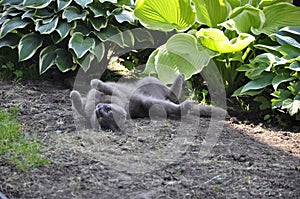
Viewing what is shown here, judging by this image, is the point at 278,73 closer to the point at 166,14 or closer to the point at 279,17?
the point at 279,17

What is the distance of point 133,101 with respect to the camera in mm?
3818

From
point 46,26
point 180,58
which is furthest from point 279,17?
point 46,26

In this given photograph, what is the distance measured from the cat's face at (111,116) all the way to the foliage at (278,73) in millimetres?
1074

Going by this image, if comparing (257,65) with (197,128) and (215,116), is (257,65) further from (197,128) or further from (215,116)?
(197,128)

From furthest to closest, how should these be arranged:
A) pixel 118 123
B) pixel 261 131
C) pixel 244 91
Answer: pixel 244 91
pixel 261 131
pixel 118 123

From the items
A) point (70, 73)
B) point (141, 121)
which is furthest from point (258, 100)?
point (70, 73)

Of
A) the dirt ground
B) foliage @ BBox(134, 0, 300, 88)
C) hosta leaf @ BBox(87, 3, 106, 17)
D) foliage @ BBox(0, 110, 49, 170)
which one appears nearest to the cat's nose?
the dirt ground

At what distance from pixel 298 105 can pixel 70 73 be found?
87.0 inches

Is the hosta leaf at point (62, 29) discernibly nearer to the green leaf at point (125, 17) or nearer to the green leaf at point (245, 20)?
the green leaf at point (125, 17)

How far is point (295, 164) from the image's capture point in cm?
316

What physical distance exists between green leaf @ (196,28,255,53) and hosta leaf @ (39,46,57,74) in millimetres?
1357

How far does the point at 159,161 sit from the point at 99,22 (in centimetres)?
200

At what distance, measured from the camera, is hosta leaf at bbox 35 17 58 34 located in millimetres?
4598

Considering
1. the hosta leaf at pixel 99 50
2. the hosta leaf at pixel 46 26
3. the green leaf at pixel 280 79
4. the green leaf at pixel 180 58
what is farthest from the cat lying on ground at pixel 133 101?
the hosta leaf at pixel 46 26
